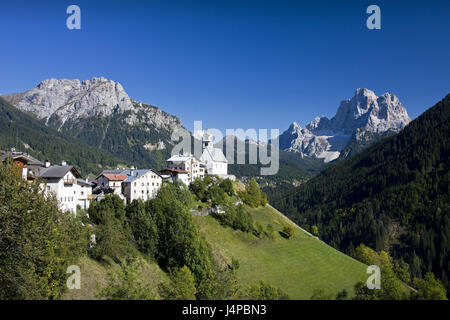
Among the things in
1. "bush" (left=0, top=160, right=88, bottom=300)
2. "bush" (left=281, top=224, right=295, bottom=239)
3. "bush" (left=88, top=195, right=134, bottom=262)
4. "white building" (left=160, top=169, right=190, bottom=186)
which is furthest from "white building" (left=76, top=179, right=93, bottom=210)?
"bush" (left=281, top=224, right=295, bottom=239)

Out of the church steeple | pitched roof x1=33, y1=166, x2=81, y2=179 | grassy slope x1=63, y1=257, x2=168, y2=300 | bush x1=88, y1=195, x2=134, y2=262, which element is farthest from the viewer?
the church steeple

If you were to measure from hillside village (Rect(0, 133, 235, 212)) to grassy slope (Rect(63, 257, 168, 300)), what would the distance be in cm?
985

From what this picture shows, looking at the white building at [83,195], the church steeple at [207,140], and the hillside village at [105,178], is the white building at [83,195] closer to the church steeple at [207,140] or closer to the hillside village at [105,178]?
the hillside village at [105,178]

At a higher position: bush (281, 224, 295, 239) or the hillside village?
the hillside village

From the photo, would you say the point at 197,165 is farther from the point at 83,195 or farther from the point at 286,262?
the point at 286,262

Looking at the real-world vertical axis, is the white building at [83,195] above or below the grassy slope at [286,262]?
above

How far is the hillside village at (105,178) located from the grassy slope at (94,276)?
9846mm

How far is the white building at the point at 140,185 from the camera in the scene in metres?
81.2

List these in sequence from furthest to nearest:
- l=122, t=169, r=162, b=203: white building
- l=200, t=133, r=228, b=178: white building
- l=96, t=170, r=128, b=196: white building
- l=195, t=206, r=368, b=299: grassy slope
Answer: l=200, t=133, r=228, b=178: white building < l=96, t=170, r=128, b=196: white building < l=122, t=169, r=162, b=203: white building < l=195, t=206, r=368, b=299: grassy slope

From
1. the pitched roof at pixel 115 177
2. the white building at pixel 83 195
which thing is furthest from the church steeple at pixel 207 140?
the white building at pixel 83 195

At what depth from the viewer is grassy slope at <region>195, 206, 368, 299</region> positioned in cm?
6662

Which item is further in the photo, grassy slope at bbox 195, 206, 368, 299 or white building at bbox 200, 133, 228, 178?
white building at bbox 200, 133, 228, 178

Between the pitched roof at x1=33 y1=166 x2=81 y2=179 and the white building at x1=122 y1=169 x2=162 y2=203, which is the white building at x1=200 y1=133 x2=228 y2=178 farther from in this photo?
the pitched roof at x1=33 y1=166 x2=81 y2=179

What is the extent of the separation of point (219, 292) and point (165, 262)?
787 inches
